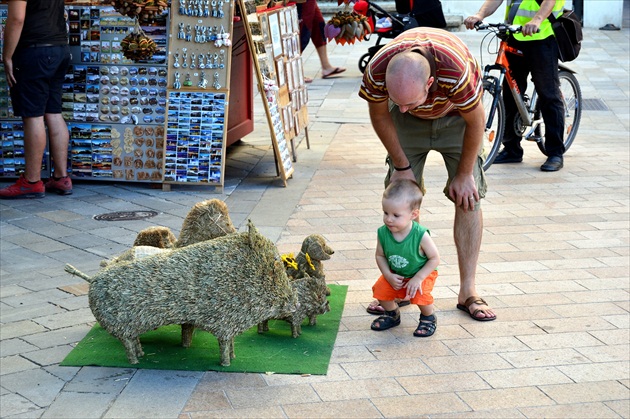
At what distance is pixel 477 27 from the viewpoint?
26.8 ft

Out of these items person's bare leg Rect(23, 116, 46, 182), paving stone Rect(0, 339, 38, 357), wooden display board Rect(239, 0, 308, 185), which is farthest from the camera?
wooden display board Rect(239, 0, 308, 185)

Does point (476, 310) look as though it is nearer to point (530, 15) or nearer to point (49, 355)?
point (49, 355)

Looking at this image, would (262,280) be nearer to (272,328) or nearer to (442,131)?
(272,328)

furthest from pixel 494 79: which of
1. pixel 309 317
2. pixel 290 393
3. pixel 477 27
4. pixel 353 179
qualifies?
pixel 290 393

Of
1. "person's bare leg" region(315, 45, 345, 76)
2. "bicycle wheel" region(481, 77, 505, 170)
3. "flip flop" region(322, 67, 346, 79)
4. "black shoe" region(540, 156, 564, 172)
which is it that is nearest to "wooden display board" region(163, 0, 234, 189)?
"bicycle wheel" region(481, 77, 505, 170)

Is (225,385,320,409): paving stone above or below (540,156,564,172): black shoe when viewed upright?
below

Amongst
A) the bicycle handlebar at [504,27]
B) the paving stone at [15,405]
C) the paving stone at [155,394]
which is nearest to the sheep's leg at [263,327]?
the paving stone at [155,394]

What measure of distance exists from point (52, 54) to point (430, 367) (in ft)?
14.8

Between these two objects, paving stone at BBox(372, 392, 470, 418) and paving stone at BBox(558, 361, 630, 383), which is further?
paving stone at BBox(558, 361, 630, 383)

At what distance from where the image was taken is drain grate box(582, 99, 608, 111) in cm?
1150

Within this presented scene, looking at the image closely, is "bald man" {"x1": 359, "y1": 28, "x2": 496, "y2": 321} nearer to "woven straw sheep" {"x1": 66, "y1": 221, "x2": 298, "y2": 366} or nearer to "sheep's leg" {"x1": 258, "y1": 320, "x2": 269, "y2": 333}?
"woven straw sheep" {"x1": 66, "y1": 221, "x2": 298, "y2": 366}

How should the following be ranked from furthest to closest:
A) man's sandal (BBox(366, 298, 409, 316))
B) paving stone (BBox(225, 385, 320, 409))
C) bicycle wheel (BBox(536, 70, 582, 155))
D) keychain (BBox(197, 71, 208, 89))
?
bicycle wheel (BBox(536, 70, 582, 155))
keychain (BBox(197, 71, 208, 89))
man's sandal (BBox(366, 298, 409, 316))
paving stone (BBox(225, 385, 320, 409))

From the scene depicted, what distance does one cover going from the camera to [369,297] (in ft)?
18.1

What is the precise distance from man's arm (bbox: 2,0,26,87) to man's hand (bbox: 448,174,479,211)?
400cm
